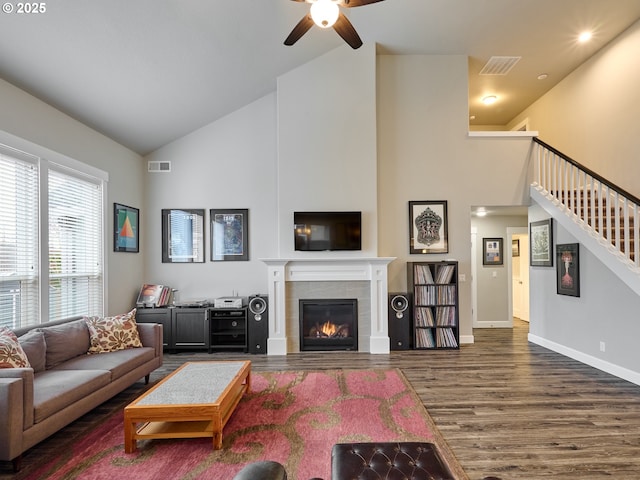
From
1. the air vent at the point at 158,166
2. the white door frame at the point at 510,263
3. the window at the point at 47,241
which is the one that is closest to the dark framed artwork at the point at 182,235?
the air vent at the point at 158,166

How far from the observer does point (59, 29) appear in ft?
9.50

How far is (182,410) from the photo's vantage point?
228cm

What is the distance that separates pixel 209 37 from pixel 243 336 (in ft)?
12.9

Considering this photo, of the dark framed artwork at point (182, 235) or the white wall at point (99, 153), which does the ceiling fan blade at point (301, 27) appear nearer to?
the white wall at point (99, 153)

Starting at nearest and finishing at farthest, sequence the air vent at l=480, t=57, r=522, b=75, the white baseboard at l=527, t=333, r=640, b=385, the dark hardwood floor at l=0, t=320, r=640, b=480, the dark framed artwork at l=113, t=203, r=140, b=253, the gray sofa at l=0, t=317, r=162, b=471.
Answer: the gray sofa at l=0, t=317, r=162, b=471
the dark hardwood floor at l=0, t=320, r=640, b=480
the white baseboard at l=527, t=333, r=640, b=385
the dark framed artwork at l=113, t=203, r=140, b=253
the air vent at l=480, t=57, r=522, b=75

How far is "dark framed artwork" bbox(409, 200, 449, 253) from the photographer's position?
17.4 ft

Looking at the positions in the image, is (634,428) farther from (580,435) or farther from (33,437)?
(33,437)

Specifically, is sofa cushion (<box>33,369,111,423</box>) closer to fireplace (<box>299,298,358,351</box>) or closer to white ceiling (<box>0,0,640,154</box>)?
fireplace (<box>299,298,358,351</box>)

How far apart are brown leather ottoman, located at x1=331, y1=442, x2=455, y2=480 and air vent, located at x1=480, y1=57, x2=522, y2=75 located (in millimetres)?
5903

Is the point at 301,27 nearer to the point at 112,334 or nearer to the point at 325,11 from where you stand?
the point at 325,11

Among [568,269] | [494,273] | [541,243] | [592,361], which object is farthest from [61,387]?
[494,273]

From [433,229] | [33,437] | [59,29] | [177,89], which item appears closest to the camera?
[33,437]

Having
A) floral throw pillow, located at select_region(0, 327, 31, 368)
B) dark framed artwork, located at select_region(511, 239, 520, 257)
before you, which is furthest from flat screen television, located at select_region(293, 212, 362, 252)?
dark framed artwork, located at select_region(511, 239, 520, 257)

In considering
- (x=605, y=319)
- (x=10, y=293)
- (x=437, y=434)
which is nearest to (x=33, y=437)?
(x=10, y=293)
